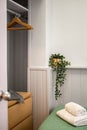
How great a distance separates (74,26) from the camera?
2562 millimetres

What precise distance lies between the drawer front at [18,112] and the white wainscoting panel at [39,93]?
0.17 meters

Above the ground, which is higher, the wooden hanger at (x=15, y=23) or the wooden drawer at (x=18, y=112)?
the wooden hanger at (x=15, y=23)

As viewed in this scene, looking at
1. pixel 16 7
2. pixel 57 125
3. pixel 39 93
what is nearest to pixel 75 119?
pixel 57 125

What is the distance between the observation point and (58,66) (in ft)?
8.29

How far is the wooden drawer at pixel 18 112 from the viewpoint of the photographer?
6.06ft

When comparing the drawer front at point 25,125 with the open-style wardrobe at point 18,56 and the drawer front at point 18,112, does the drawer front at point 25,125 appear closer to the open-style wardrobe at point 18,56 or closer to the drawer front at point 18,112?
the drawer front at point 18,112

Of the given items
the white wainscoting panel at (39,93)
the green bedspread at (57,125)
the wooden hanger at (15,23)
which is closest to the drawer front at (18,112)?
the white wainscoting panel at (39,93)

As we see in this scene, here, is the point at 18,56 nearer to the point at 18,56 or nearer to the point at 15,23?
the point at 18,56

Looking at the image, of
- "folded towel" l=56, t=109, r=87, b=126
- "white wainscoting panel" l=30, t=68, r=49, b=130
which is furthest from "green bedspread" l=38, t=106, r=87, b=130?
"white wainscoting panel" l=30, t=68, r=49, b=130

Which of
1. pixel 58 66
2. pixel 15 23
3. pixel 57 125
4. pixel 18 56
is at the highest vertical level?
pixel 15 23

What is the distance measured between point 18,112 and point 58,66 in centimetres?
88

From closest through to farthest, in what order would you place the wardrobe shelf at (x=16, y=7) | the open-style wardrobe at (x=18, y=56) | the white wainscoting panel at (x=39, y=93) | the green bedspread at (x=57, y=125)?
1. the green bedspread at (x=57, y=125)
2. the wardrobe shelf at (x=16, y=7)
3. the white wainscoting panel at (x=39, y=93)
4. the open-style wardrobe at (x=18, y=56)

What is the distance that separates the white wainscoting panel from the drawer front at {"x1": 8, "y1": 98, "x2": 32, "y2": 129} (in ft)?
0.57

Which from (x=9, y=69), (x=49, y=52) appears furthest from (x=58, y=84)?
(x=9, y=69)
